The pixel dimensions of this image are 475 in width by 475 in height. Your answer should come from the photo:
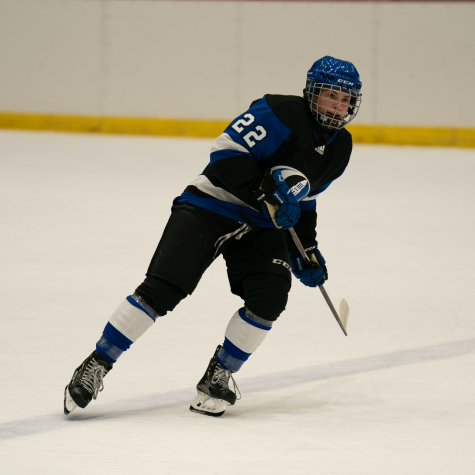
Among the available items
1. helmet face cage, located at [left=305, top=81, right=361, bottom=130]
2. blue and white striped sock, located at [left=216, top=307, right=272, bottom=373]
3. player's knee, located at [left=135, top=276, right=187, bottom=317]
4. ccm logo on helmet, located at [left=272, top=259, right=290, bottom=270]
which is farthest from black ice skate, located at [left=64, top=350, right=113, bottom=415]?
helmet face cage, located at [left=305, top=81, right=361, bottom=130]

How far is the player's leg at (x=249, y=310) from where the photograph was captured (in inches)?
93.8

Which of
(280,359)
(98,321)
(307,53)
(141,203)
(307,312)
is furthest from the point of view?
(307,53)

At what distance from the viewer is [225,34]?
10219 millimetres

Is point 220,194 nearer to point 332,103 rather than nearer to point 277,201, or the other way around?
point 277,201

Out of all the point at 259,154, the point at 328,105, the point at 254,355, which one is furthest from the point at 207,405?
the point at 328,105

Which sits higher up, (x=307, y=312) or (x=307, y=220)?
(x=307, y=220)

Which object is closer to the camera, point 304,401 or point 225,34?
point 304,401

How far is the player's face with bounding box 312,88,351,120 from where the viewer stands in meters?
2.44

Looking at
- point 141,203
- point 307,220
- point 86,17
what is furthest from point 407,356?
point 86,17

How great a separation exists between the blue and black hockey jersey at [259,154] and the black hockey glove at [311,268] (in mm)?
260

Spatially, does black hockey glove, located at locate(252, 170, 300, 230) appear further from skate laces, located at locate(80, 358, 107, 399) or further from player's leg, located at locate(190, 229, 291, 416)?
skate laces, located at locate(80, 358, 107, 399)

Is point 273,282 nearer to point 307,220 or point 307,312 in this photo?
point 307,220

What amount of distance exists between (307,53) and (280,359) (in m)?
7.80

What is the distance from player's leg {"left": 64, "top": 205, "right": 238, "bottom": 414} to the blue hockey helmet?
499 mm
